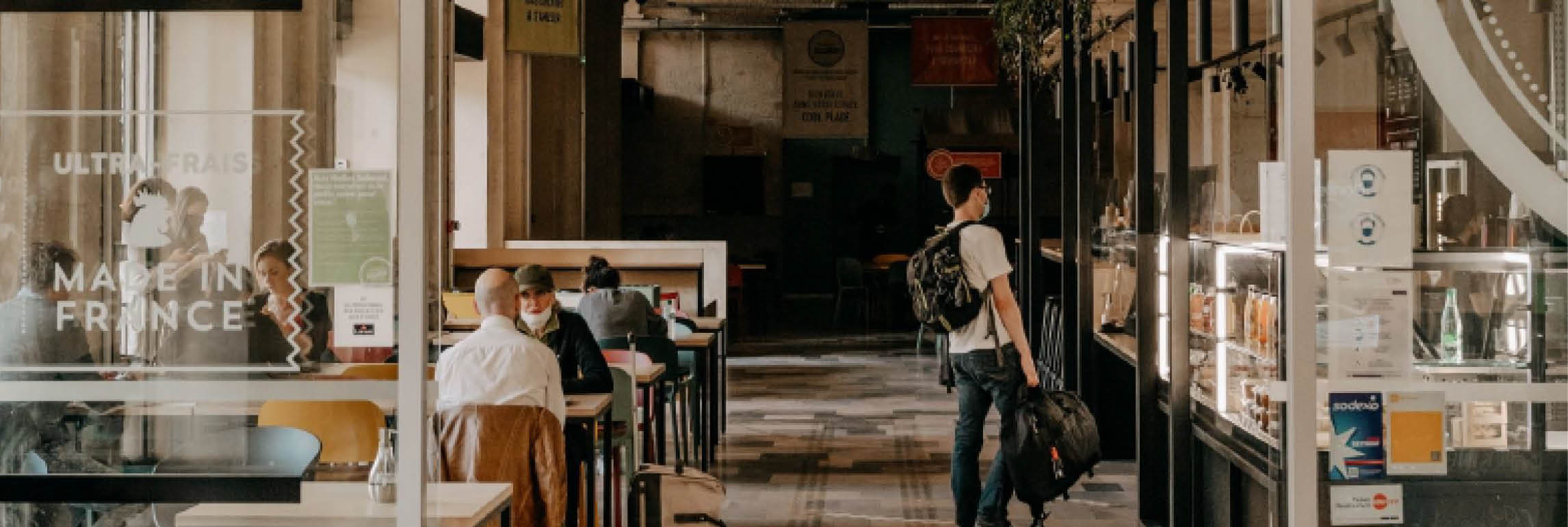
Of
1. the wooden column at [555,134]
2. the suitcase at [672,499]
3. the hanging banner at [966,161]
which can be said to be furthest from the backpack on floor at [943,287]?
the hanging banner at [966,161]

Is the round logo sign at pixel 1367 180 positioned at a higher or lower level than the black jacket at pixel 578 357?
higher

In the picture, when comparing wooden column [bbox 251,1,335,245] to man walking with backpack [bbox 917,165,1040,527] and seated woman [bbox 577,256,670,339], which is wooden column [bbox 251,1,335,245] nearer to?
man walking with backpack [bbox 917,165,1040,527]

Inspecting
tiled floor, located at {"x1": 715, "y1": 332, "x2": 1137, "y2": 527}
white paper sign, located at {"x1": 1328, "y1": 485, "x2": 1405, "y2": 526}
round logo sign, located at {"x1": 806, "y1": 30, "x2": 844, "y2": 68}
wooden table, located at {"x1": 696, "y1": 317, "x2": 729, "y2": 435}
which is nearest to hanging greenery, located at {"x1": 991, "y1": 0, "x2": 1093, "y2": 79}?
tiled floor, located at {"x1": 715, "y1": 332, "x2": 1137, "y2": 527}

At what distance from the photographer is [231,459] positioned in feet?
10.2

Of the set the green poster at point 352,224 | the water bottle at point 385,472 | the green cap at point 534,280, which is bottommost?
the water bottle at point 385,472

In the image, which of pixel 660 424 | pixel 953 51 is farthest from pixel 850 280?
pixel 660 424

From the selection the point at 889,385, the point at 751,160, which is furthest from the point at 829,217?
the point at 889,385

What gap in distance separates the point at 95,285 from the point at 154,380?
0.23 m

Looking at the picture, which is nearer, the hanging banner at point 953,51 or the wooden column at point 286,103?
the wooden column at point 286,103

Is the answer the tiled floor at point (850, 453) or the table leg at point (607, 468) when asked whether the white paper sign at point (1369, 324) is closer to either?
the table leg at point (607, 468)

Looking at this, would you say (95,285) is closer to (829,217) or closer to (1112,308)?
(1112,308)

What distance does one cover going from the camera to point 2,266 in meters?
3.11

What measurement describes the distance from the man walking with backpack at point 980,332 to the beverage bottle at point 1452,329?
7.22ft

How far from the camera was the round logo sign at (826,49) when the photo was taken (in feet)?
49.7
